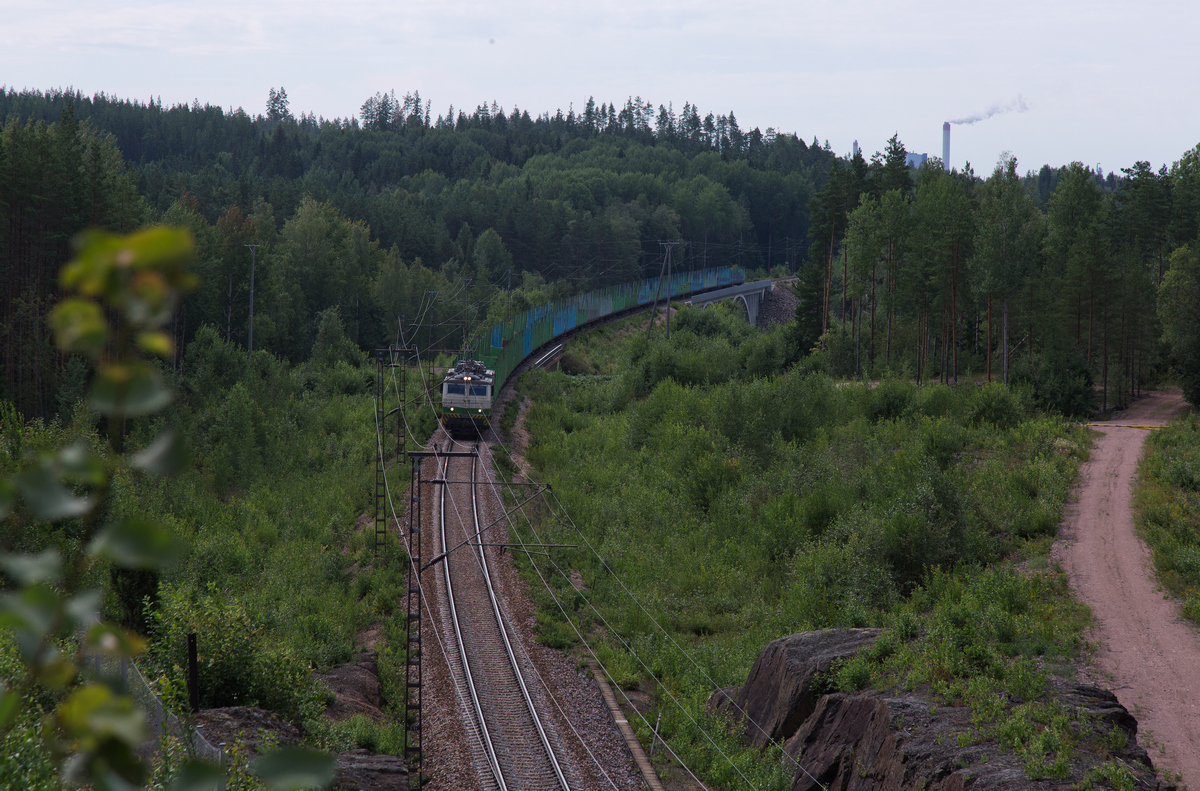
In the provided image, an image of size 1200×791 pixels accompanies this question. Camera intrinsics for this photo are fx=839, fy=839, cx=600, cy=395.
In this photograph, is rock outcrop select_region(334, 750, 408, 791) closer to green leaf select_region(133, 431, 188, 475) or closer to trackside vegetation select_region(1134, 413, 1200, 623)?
green leaf select_region(133, 431, 188, 475)

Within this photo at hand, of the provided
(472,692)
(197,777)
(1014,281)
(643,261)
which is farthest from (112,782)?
(643,261)

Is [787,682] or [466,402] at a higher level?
[466,402]

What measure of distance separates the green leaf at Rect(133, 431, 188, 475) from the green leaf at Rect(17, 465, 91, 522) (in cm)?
11

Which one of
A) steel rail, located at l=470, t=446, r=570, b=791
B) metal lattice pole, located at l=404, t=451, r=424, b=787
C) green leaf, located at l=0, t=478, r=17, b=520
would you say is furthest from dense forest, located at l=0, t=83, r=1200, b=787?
steel rail, located at l=470, t=446, r=570, b=791

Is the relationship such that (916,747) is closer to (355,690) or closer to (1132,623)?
(1132,623)

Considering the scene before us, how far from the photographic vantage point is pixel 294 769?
1342mm

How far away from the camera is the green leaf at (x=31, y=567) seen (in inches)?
50.4

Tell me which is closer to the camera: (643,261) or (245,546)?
(245,546)

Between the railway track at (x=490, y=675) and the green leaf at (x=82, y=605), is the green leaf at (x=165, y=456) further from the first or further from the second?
the railway track at (x=490, y=675)

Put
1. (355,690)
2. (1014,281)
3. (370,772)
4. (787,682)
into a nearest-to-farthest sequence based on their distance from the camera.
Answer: (370,772) < (787,682) < (355,690) < (1014,281)

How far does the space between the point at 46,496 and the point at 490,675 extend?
22544mm

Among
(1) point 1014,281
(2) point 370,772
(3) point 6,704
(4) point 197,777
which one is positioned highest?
(1) point 1014,281

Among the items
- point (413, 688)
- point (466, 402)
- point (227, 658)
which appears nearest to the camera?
point (227, 658)

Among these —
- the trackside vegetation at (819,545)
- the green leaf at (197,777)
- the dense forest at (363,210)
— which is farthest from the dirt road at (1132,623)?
the dense forest at (363,210)
